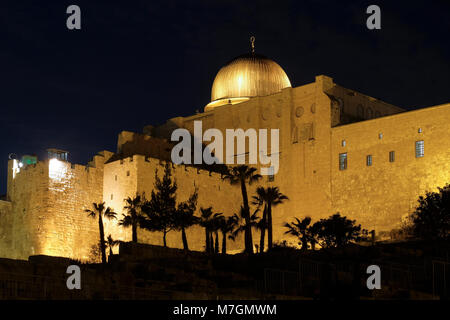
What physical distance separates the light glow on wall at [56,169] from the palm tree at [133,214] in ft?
13.6

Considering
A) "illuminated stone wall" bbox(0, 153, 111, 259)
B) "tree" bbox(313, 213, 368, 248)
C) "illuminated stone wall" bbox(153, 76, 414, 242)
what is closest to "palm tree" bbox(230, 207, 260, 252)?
"illuminated stone wall" bbox(153, 76, 414, 242)

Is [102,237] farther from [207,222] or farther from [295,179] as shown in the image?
[295,179]

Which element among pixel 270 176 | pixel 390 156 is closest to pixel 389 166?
pixel 390 156

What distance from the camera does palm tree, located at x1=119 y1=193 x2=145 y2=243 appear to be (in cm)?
4831

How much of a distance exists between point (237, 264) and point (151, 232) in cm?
1291

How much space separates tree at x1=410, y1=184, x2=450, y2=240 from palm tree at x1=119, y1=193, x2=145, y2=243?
15.4m

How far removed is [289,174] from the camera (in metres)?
55.3

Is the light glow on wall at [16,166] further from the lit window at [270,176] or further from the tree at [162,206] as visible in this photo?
the lit window at [270,176]

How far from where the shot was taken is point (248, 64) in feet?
206

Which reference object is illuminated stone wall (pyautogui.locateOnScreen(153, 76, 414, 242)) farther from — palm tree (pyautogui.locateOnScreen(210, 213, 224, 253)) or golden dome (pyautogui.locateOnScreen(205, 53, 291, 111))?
palm tree (pyautogui.locateOnScreen(210, 213, 224, 253))

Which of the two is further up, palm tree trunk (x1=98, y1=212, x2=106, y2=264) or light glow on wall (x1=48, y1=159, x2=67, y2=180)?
light glow on wall (x1=48, y1=159, x2=67, y2=180)

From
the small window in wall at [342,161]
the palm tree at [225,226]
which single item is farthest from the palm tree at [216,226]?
the small window in wall at [342,161]

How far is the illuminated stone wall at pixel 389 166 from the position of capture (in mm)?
48125
